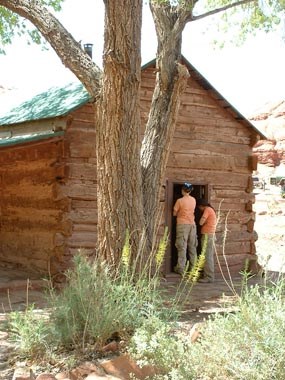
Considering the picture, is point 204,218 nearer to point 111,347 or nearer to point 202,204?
point 202,204

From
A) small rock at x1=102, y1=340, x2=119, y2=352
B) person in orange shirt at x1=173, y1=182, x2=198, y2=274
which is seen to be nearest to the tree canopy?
small rock at x1=102, y1=340, x2=119, y2=352

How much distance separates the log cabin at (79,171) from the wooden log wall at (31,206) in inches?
0.8

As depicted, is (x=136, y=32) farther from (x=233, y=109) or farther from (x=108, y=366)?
(x=233, y=109)

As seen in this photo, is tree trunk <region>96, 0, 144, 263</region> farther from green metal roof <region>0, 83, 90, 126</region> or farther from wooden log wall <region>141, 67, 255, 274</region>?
wooden log wall <region>141, 67, 255, 274</region>

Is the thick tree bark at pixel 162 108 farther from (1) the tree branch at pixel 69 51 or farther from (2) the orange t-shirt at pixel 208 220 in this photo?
(2) the orange t-shirt at pixel 208 220

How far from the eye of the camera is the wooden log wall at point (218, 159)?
457 inches

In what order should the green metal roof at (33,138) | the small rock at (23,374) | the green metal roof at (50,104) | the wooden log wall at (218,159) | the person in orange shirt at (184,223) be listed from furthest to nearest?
1. the wooden log wall at (218,159)
2. the person in orange shirt at (184,223)
3. the green metal roof at (50,104)
4. the green metal roof at (33,138)
5. the small rock at (23,374)

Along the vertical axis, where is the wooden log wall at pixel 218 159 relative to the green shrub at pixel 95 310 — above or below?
above

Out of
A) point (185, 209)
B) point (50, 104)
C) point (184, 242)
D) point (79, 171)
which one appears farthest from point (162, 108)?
point (184, 242)

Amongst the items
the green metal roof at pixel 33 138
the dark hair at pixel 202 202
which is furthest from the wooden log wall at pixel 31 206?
the dark hair at pixel 202 202

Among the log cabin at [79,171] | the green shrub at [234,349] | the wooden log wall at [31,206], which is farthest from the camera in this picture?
the wooden log wall at [31,206]

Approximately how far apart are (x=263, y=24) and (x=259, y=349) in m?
7.62

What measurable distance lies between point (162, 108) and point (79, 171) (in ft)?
9.83

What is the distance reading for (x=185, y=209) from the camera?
434 inches
